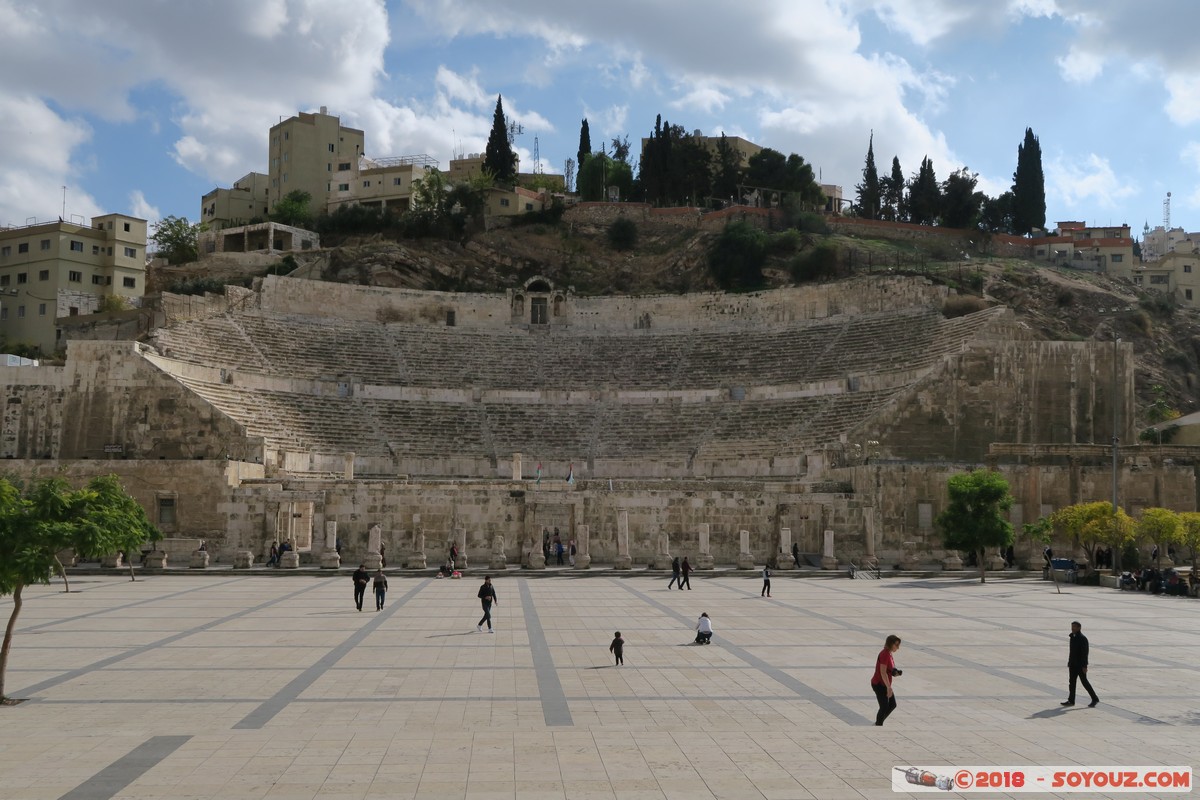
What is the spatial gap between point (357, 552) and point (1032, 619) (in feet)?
69.8

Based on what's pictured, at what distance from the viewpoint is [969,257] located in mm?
66250

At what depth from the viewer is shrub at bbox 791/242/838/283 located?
200ft

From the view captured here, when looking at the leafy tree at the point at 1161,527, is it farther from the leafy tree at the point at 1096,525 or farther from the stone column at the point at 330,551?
the stone column at the point at 330,551

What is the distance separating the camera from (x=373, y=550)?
1278 inches

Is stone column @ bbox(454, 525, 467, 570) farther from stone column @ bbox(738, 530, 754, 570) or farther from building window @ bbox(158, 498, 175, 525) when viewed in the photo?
building window @ bbox(158, 498, 175, 525)

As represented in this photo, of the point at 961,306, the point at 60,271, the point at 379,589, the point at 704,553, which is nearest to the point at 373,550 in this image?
the point at 704,553

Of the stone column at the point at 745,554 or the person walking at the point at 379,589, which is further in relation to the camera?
the stone column at the point at 745,554

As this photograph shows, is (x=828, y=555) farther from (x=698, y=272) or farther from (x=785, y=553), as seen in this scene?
(x=698, y=272)

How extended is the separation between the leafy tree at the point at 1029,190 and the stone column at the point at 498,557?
54.4 metres

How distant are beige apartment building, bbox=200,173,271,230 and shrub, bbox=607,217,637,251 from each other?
2615 centimetres

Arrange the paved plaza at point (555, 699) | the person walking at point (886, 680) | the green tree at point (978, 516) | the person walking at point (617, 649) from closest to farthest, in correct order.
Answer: the paved plaza at point (555, 699), the person walking at point (886, 680), the person walking at point (617, 649), the green tree at point (978, 516)

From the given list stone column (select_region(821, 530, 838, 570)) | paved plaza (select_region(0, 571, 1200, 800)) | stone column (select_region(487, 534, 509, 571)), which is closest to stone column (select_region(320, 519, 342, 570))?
stone column (select_region(487, 534, 509, 571))

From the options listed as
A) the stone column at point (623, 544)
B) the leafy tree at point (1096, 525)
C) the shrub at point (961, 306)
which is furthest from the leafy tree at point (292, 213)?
the leafy tree at point (1096, 525)

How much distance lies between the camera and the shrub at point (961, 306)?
1884 inches
